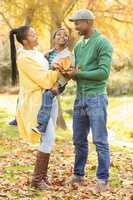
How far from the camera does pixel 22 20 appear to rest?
63.2 feet

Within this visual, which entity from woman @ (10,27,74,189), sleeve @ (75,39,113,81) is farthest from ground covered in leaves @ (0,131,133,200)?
sleeve @ (75,39,113,81)

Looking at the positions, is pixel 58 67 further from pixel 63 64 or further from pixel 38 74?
pixel 38 74

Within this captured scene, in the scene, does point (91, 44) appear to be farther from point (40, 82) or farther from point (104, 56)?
point (40, 82)

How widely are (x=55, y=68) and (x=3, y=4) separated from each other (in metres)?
12.0

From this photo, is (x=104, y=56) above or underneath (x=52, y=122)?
above

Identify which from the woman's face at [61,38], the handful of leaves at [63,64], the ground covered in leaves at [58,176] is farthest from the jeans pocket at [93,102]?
the ground covered in leaves at [58,176]

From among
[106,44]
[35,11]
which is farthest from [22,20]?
[106,44]

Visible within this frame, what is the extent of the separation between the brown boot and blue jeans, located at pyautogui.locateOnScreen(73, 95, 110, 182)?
514 millimetres

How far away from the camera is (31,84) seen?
7.57 metres

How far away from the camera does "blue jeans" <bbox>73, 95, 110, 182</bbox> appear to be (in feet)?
24.8

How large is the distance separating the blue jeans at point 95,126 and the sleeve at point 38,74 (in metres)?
0.50

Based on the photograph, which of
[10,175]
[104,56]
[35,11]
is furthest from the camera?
[35,11]

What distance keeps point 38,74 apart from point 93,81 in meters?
0.68

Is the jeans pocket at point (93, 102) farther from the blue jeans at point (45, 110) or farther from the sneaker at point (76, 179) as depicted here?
the sneaker at point (76, 179)
